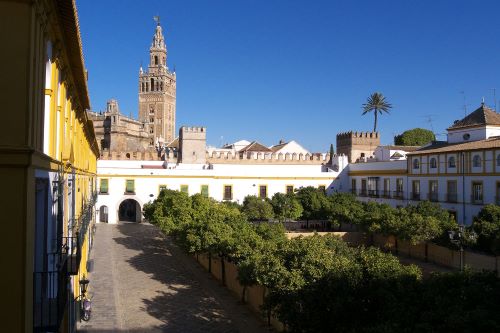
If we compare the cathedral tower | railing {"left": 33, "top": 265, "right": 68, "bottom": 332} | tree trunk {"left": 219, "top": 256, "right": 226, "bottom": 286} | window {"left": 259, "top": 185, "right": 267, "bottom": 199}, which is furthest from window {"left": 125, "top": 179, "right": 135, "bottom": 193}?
the cathedral tower

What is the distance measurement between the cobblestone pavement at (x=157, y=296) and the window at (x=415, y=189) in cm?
1811

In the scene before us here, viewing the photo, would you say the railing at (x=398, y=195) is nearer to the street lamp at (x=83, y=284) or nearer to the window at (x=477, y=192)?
the window at (x=477, y=192)

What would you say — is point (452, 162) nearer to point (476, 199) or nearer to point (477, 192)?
point (477, 192)

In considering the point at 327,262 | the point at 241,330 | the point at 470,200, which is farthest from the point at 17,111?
the point at 470,200

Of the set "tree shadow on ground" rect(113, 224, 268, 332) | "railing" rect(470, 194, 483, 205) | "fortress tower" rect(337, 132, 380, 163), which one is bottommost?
"tree shadow on ground" rect(113, 224, 268, 332)

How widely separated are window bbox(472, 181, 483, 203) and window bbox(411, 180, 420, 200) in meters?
5.25

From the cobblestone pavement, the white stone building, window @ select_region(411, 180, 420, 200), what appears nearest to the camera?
the cobblestone pavement

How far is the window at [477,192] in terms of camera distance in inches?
1124

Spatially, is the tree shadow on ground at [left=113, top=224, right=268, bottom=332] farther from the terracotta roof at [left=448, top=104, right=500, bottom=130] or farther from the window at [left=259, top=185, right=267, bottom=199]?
the terracotta roof at [left=448, top=104, right=500, bottom=130]

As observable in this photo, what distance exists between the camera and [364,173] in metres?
40.2

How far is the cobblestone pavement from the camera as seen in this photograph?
46.9ft

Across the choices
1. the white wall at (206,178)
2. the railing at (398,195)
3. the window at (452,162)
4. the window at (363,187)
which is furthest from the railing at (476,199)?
the white wall at (206,178)

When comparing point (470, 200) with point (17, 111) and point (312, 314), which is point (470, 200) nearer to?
point (312, 314)

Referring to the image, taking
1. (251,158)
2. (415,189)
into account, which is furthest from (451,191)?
(251,158)
